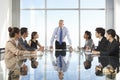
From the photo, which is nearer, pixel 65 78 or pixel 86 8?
pixel 65 78

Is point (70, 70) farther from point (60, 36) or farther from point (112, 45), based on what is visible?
point (60, 36)

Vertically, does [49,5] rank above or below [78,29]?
above

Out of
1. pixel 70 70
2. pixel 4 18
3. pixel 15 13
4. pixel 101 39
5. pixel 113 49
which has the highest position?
pixel 15 13

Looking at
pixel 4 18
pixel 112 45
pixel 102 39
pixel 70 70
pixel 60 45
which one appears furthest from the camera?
pixel 4 18

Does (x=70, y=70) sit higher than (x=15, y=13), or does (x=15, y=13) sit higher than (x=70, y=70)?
(x=15, y=13)

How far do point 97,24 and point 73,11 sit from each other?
3.56 ft

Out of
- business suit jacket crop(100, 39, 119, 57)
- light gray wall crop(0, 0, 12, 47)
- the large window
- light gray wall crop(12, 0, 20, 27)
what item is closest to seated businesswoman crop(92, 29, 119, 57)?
business suit jacket crop(100, 39, 119, 57)

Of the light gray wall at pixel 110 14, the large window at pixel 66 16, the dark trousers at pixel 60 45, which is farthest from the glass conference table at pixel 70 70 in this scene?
the large window at pixel 66 16

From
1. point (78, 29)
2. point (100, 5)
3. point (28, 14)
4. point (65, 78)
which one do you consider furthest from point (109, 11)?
point (65, 78)

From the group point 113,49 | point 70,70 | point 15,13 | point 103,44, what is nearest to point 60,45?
point 103,44

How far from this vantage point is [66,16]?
11.7m

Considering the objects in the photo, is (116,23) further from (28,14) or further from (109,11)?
(28,14)

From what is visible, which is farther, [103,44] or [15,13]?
[15,13]

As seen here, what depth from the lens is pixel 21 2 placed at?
1170 cm
